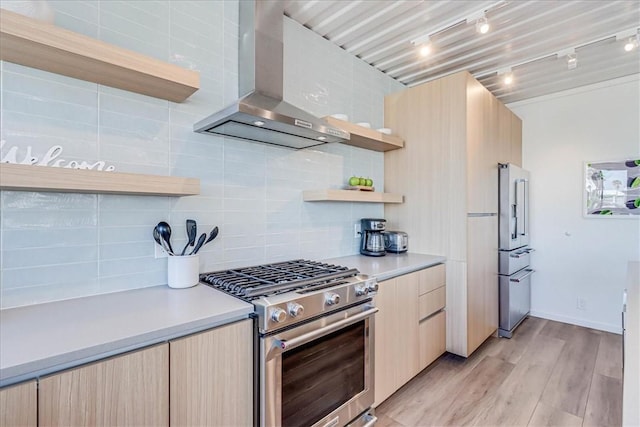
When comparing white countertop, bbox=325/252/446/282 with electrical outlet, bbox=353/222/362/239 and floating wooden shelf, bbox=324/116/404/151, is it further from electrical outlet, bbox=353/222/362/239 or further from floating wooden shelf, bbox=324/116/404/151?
floating wooden shelf, bbox=324/116/404/151

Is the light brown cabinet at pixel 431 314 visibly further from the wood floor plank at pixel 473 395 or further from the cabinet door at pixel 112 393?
the cabinet door at pixel 112 393

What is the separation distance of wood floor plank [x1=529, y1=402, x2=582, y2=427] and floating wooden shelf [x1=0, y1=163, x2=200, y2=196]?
94.8 inches

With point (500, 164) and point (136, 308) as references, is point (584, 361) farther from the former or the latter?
point (136, 308)

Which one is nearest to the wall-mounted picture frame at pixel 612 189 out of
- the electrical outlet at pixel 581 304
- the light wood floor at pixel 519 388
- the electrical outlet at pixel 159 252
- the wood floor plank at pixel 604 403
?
the electrical outlet at pixel 581 304

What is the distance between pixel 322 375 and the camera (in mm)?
1551

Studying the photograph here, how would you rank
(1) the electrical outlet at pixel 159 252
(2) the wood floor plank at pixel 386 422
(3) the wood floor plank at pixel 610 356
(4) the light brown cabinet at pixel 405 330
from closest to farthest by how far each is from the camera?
(1) the electrical outlet at pixel 159 252 → (2) the wood floor plank at pixel 386 422 → (4) the light brown cabinet at pixel 405 330 → (3) the wood floor plank at pixel 610 356

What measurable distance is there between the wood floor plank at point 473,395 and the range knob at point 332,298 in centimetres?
104

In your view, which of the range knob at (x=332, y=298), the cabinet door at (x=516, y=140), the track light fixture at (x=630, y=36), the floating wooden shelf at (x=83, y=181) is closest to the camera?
the floating wooden shelf at (x=83, y=181)

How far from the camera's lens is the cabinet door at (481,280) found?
264 centimetres

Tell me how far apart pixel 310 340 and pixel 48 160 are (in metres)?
1.37

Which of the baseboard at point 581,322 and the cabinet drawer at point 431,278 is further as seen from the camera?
the baseboard at point 581,322

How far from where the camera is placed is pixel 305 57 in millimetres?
2395

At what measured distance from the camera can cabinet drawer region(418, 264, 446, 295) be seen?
235 cm

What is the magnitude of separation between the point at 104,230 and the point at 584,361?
367 centimetres
